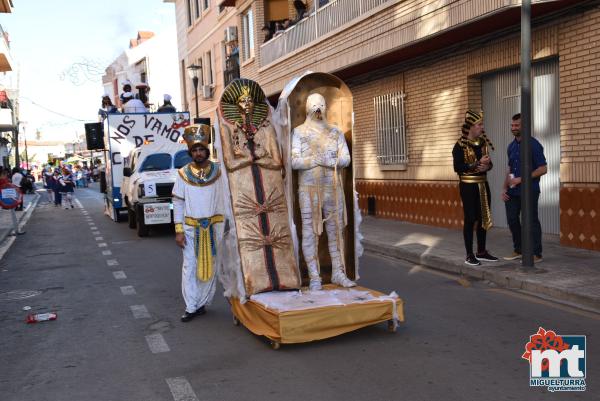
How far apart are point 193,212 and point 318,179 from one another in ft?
4.60

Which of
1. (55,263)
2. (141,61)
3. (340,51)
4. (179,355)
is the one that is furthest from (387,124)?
(141,61)

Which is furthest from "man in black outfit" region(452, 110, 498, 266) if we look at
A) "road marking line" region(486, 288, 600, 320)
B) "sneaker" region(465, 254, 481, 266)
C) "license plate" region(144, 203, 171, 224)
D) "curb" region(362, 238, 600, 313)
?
"license plate" region(144, 203, 171, 224)

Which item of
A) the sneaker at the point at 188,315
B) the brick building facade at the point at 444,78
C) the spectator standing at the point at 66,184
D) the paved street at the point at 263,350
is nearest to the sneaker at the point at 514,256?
the paved street at the point at 263,350

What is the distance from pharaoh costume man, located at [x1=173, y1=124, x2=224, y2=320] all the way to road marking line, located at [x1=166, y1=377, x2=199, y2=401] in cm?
204

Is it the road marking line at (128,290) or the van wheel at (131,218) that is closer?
the road marking line at (128,290)

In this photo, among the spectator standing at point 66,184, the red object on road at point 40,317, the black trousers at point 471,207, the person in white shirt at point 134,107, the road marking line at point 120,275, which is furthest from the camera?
the spectator standing at point 66,184

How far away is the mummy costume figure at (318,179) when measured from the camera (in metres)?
6.62

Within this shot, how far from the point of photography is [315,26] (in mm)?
17828

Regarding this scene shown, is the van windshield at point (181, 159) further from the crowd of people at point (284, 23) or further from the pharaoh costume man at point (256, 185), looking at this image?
the pharaoh costume man at point (256, 185)

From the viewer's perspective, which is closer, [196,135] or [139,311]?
[196,135]

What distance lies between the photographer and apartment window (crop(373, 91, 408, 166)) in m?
16.0

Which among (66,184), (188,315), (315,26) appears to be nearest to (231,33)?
(315,26)

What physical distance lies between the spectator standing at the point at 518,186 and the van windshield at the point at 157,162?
9.73 m

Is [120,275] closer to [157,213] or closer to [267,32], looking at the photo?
[157,213]
